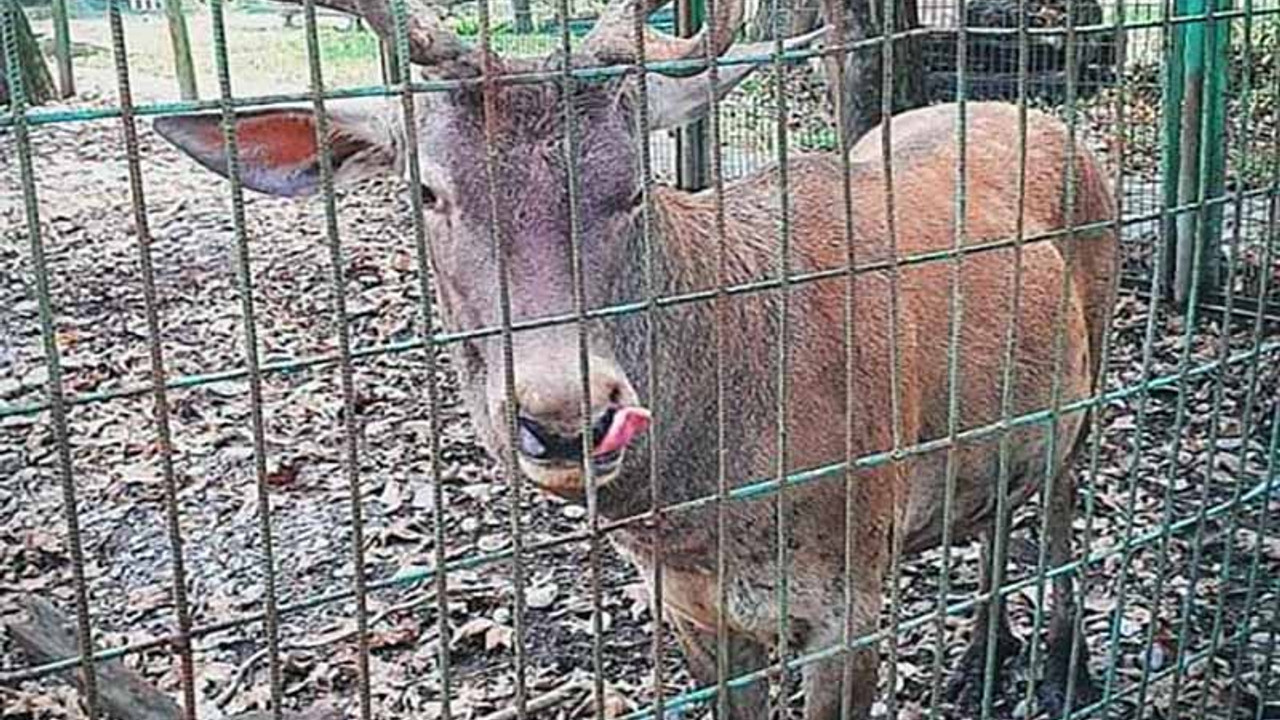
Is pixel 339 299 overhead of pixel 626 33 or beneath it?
beneath

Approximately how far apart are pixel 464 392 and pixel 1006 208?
5.35 feet

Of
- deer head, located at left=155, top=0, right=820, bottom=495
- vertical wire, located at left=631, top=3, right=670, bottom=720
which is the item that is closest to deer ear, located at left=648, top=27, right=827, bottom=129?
deer head, located at left=155, top=0, right=820, bottom=495

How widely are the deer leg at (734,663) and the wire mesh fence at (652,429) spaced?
1 centimetres

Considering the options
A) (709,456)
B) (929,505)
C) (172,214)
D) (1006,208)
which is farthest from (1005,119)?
(172,214)

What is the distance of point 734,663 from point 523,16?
7.50 m

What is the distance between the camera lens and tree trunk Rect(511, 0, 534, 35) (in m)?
9.75

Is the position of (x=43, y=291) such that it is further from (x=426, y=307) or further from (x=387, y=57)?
(x=387, y=57)

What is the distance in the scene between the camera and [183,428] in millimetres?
6152

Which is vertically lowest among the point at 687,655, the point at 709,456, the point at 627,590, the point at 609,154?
the point at 627,590

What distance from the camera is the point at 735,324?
3.08 meters

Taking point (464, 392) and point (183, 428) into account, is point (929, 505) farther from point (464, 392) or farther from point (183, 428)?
point (183, 428)

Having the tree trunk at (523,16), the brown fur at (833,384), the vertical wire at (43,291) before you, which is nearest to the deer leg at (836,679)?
the brown fur at (833,384)

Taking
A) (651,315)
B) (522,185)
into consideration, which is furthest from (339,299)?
(522,185)

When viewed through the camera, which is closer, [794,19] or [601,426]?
[601,426]
